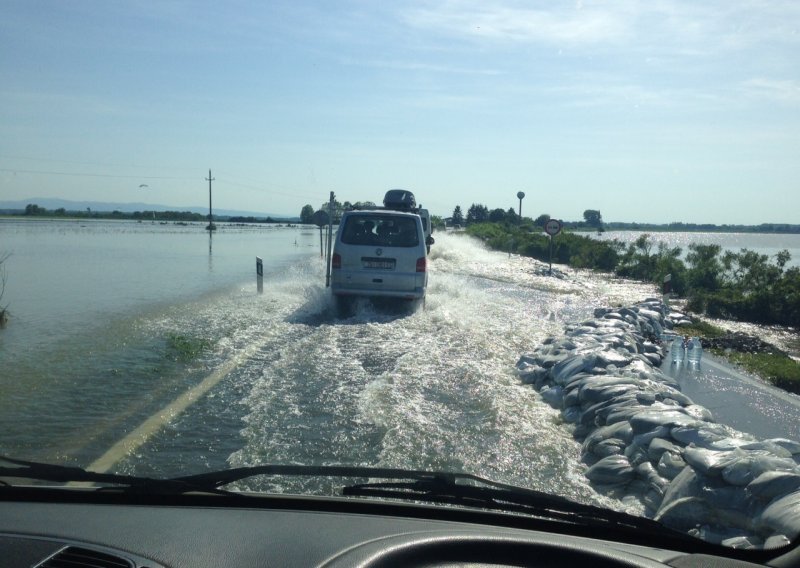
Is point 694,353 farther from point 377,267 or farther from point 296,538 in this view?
point 296,538

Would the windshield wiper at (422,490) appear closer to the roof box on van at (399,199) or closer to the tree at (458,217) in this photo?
the roof box on van at (399,199)

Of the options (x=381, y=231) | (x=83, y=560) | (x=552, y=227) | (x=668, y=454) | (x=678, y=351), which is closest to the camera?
(x=83, y=560)

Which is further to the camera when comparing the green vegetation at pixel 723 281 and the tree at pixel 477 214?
the tree at pixel 477 214

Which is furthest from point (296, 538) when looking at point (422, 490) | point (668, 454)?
point (668, 454)

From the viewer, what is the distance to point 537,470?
5633mm

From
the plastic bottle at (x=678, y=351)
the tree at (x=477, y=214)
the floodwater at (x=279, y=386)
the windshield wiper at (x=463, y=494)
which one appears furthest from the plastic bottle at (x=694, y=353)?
the tree at (x=477, y=214)

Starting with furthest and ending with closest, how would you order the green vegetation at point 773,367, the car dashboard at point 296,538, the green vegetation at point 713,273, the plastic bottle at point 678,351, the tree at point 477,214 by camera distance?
the tree at point 477,214 < the green vegetation at point 713,273 < the plastic bottle at point 678,351 < the green vegetation at point 773,367 < the car dashboard at point 296,538

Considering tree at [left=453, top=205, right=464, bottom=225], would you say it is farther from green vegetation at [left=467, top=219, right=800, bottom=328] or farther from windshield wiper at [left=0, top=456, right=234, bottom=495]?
windshield wiper at [left=0, top=456, right=234, bottom=495]

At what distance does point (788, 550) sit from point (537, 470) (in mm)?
3106

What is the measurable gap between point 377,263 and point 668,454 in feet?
31.2

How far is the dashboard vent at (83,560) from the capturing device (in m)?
1.98

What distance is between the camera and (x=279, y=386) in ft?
27.1

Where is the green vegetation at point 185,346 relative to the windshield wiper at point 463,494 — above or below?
below

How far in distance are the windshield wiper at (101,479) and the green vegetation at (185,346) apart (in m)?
7.05
